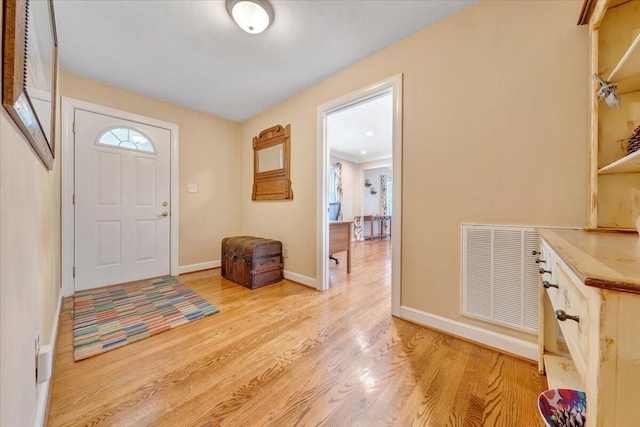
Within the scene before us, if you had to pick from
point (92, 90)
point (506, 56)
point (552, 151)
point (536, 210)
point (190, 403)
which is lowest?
point (190, 403)

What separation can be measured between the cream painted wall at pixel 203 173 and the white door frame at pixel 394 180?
71.6 inches

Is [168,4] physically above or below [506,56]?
above

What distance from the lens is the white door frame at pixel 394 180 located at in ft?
6.26

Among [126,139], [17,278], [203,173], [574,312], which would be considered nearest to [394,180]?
[574,312]

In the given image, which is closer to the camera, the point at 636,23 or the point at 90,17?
the point at 636,23

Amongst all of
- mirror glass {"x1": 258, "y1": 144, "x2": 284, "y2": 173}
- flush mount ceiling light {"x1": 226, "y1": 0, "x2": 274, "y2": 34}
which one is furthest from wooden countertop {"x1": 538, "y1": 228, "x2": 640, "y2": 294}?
mirror glass {"x1": 258, "y1": 144, "x2": 284, "y2": 173}

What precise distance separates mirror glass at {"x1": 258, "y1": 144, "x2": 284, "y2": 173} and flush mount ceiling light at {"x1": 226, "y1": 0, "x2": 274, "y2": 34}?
57.0 inches

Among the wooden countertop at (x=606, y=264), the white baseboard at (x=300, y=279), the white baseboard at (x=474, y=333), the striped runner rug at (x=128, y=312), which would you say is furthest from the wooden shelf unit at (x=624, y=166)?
the striped runner rug at (x=128, y=312)

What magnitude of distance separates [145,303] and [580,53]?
3603 mm

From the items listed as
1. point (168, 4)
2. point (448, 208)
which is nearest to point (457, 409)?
point (448, 208)

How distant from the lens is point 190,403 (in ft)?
3.56

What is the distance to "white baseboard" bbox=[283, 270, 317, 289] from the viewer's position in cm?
266

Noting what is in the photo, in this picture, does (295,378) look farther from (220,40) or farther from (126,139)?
(126,139)

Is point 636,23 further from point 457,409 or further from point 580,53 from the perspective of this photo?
point 457,409
